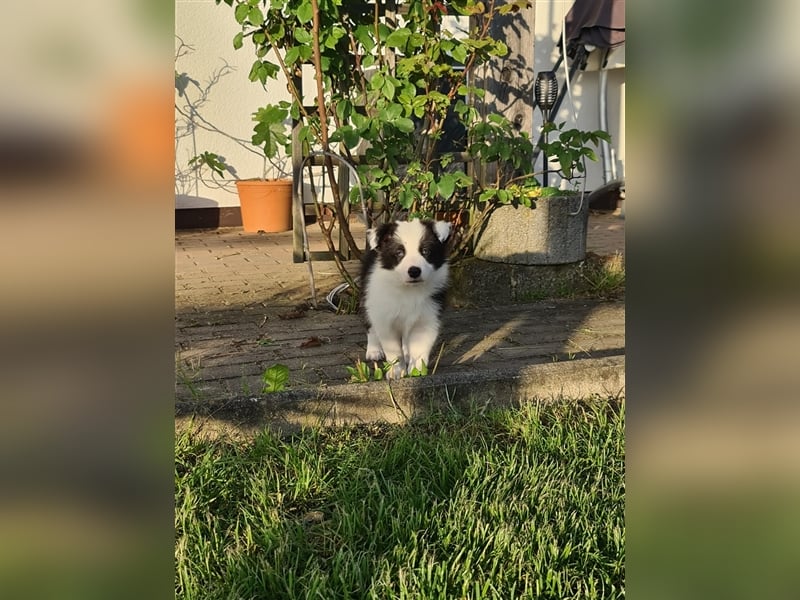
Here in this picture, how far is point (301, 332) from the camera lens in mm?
4801

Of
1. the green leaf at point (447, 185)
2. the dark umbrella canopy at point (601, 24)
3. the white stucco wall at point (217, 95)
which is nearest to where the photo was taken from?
the green leaf at point (447, 185)

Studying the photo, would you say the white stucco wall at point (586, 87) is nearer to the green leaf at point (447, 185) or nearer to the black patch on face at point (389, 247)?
the green leaf at point (447, 185)

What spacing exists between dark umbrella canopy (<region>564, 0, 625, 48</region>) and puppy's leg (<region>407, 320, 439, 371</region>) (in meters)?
6.80

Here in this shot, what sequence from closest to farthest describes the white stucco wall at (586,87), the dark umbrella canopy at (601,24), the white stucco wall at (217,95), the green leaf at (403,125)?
the green leaf at (403,125)
the white stucco wall at (217,95)
the dark umbrella canopy at (601,24)
the white stucco wall at (586,87)

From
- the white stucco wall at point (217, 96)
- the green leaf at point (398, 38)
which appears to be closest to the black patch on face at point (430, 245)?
the green leaf at point (398, 38)

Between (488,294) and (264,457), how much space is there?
3.13 m

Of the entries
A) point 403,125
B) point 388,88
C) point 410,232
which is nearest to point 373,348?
point 410,232

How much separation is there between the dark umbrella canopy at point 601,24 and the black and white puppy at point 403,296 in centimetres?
656

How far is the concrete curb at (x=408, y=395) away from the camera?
10.0 ft
